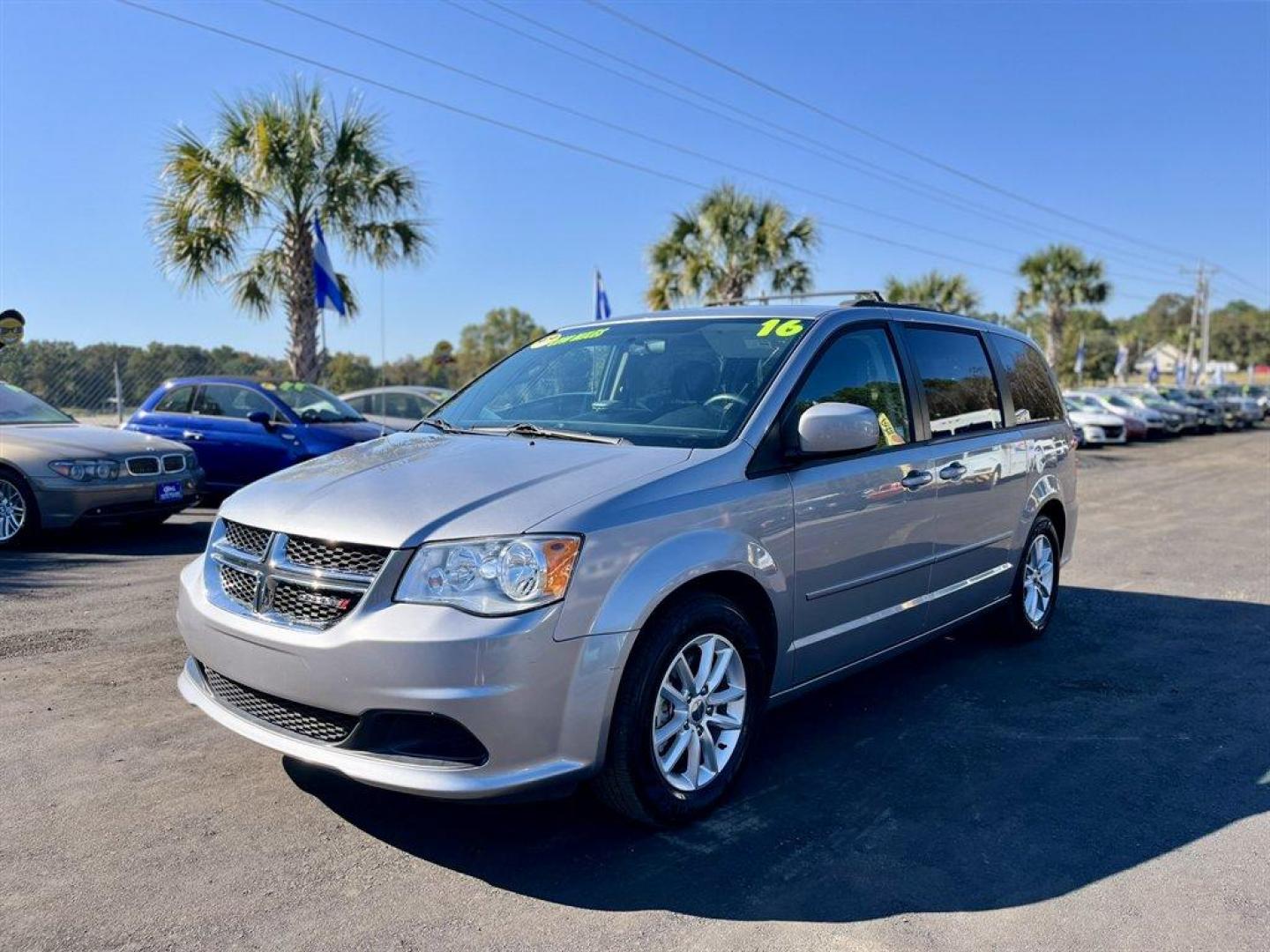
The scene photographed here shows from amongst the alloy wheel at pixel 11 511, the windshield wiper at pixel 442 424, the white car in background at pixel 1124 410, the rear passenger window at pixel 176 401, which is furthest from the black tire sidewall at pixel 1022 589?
the white car in background at pixel 1124 410

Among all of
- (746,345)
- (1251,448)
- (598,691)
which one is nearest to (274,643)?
(598,691)

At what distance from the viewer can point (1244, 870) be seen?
10.4 feet

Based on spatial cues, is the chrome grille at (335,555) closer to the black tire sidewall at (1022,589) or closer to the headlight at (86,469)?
the black tire sidewall at (1022,589)

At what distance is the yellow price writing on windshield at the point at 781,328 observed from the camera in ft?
13.6

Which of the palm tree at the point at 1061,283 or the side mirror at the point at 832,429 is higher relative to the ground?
the palm tree at the point at 1061,283

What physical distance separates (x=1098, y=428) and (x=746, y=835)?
25.4m

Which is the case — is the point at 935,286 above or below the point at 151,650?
Result: above

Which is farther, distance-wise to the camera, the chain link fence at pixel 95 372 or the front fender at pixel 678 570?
the chain link fence at pixel 95 372

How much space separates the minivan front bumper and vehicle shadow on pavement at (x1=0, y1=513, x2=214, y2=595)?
197 inches

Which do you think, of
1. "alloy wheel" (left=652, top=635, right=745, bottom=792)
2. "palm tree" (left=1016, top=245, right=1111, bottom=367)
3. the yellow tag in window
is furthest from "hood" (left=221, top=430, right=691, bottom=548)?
"palm tree" (left=1016, top=245, right=1111, bottom=367)

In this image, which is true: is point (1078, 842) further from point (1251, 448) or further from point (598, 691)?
point (1251, 448)

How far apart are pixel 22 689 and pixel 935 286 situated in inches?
1238

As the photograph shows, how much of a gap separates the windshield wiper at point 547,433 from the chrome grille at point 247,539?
110 cm

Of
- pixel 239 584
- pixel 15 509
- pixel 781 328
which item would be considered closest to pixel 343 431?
pixel 15 509
